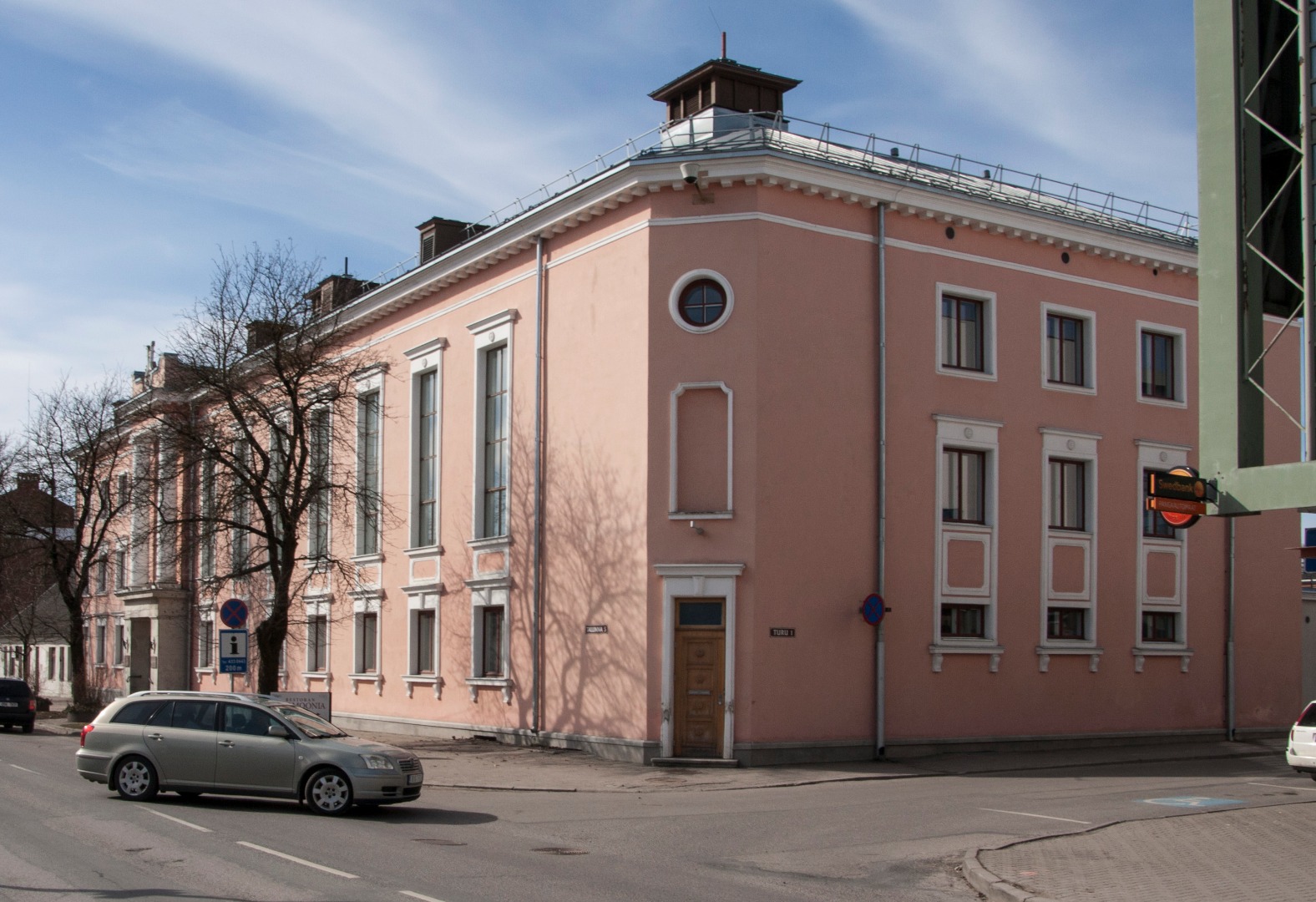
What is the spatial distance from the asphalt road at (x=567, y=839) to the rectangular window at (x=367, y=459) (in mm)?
12673

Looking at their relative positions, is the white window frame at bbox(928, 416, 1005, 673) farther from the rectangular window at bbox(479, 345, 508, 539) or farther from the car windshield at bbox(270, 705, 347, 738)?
the car windshield at bbox(270, 705, 347, 738)

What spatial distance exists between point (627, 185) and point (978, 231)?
23.0ft

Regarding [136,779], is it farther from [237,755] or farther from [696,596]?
[696,596]

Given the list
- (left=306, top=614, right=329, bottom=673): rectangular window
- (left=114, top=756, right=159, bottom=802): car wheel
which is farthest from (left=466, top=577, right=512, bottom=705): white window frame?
(left=114, top=756, right=159, bottom=802): car wheel

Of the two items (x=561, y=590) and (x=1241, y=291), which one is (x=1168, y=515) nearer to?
(x=1241, y=291)

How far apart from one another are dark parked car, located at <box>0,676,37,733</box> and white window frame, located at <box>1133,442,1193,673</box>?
93.5 feet

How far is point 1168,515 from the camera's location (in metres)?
13.7

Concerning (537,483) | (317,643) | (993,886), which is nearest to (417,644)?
(317,643)

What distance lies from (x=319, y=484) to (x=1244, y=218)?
63.7 feet

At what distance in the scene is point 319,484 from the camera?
2789 centimetres

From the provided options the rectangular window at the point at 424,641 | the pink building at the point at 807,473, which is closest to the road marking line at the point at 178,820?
the pink building at the point at 807,473

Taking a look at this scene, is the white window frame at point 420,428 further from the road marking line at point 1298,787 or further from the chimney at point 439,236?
the road marking line at point 1298,787

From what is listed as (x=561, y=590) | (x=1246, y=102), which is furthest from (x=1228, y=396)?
(x=561, y=590)

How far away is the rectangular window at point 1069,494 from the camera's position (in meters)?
26.3
